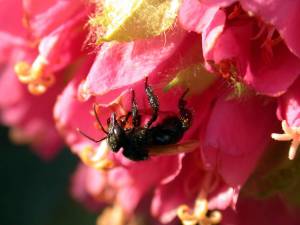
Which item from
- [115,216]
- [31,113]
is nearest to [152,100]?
[115,216]

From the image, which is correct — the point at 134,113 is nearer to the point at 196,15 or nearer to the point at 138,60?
the point at 138,60

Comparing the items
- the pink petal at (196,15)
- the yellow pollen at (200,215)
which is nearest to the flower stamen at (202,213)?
the yellow pollen at (200,215)

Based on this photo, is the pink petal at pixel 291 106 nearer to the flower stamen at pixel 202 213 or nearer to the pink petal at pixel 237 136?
the pink petal at pixel 237 136

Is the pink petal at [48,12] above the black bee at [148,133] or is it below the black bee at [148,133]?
above

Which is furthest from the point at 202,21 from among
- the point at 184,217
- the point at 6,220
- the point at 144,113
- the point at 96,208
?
the point at 6,220

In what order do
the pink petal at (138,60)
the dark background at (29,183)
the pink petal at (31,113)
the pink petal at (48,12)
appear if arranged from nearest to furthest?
the pink petal at (138,60), the pink petal at (48,12), the pink petal at (31,113), the dark background at (29,183)

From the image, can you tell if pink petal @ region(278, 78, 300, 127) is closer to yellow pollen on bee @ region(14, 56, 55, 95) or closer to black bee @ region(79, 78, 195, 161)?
black bee @ region(79, 78, 195, 161)

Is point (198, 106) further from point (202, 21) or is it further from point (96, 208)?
point (96, 208)
